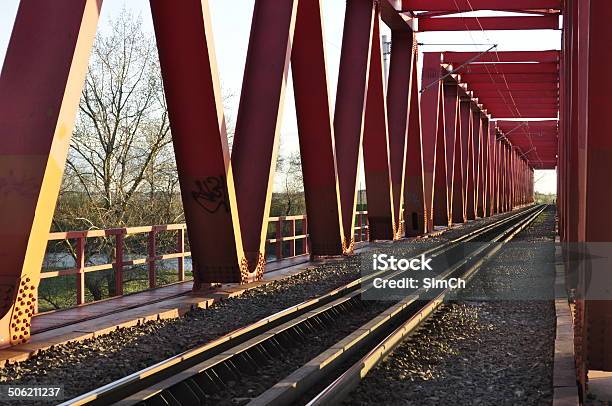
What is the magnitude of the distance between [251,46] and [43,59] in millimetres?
5589

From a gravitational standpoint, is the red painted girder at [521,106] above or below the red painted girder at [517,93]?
below

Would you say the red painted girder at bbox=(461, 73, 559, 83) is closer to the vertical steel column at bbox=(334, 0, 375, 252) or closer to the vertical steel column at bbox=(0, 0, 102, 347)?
the vertical steel column at bbox=(334, 0, 375, 252)

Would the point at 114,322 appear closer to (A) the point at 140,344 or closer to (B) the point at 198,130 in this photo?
(A) the point at 140,344

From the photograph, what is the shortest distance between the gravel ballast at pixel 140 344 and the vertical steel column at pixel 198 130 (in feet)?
2.72

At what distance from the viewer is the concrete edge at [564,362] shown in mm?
4824

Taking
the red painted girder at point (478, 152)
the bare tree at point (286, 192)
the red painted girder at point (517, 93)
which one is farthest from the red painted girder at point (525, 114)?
the bare tree at point (286, 192)

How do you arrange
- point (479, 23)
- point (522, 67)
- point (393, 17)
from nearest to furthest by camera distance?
1. point (393, 17)
2. point (479, 23)
3. point (522, 67)

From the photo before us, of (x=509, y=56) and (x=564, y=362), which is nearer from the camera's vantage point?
(x=564, y=362)

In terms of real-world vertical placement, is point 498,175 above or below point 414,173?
above

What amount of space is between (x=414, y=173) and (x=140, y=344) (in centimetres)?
1878

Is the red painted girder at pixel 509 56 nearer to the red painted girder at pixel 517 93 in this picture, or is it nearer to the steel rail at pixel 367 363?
the red painted girder at pixel 517 93

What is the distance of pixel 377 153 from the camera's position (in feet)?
64.6

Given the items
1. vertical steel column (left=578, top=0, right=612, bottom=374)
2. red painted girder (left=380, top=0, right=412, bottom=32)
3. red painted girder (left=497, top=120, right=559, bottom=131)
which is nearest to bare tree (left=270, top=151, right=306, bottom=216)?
red painted girder (left=380, top=0, right=412, bottom=32)

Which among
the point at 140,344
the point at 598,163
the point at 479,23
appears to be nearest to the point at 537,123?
the point at 479,23
